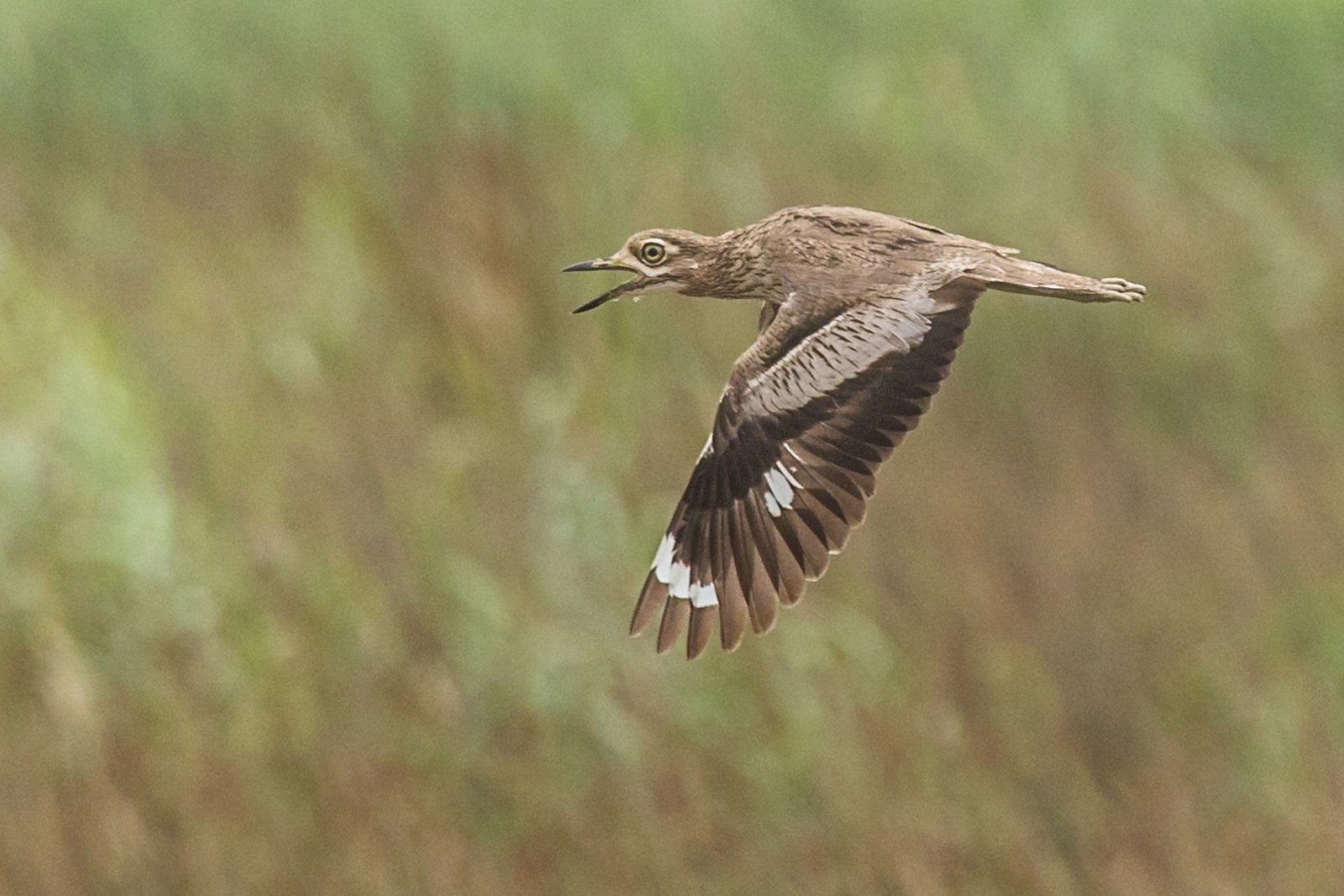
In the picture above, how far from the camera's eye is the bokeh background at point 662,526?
4.89 meters

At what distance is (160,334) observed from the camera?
595cm

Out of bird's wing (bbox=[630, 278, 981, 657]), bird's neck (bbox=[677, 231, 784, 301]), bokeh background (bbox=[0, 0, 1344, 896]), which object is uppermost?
bokeh background (bbox=[0, 0, 1344, 896])

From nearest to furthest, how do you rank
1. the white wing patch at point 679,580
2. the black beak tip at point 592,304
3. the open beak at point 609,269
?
the black beak tip at point 592,304, the open beak at point 609,269, the white wing patch at point 679,580

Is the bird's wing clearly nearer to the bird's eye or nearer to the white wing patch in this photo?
the white wing patch

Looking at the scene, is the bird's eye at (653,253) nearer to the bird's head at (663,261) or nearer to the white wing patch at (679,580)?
the bird's head at (663,261)

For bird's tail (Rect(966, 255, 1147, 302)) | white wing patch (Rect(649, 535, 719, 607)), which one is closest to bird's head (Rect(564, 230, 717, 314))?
bird's tail (Rect(966, 255, 1147, 302))

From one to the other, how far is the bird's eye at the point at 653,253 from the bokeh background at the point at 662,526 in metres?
2.36

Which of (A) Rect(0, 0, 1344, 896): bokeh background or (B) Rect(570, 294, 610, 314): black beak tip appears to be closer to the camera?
(B) Rect(570, 294, 610, 314): black beak tip

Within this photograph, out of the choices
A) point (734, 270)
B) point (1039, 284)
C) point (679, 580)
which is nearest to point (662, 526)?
point (679, 580)

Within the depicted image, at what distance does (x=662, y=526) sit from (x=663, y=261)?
10.5 ft

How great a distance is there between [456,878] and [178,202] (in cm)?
280

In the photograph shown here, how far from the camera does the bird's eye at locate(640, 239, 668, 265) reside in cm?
197

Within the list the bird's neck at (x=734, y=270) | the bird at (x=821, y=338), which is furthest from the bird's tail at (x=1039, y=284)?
the bird's neck at (x=734, y=270)

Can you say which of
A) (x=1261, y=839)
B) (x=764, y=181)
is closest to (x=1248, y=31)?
(x=764, y=181)
